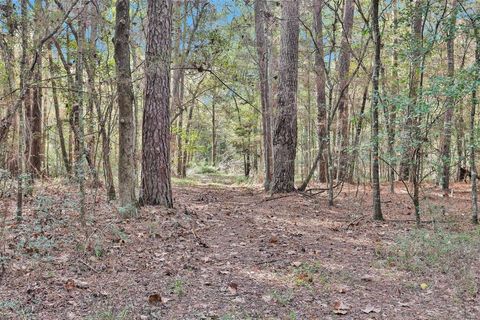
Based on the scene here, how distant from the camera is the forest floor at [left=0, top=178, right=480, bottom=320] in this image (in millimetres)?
3535

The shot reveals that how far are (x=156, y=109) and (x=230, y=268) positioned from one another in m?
3.78

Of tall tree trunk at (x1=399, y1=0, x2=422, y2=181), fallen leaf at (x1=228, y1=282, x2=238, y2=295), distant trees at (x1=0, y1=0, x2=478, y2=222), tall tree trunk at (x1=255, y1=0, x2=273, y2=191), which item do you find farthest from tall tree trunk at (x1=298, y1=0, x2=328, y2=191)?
fallen leaf at (x1=228, y1=282, x2=238, y2=295)

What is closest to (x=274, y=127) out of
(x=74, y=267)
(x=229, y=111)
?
(x=74, y=267)

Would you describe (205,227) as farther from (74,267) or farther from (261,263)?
(74,267)

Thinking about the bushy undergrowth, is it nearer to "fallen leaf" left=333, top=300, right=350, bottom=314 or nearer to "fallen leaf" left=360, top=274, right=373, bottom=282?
"fallen leaf" left=360, top=274, right=373, bottom=282

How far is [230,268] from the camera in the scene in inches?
179

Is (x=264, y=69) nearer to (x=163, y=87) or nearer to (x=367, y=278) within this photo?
(x=163, y=87)

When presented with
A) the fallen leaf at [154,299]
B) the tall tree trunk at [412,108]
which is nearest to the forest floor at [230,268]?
the fallen leaf at [154,299]

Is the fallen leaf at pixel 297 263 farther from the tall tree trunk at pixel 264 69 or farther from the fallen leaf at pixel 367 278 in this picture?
the tall tree trunk at pixel 264 69

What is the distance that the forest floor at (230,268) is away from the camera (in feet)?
11.6

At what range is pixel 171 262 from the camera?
466 centimetres

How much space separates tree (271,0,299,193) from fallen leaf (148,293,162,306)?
22.0 ft

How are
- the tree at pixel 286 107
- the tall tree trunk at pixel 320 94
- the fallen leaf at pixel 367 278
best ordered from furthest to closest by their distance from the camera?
the tree at pixel 286 107 < the tall tree trunk at pixel 320 94 < the fallen leaf at pixel 367 278

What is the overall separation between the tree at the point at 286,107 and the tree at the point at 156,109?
3.64 metres
